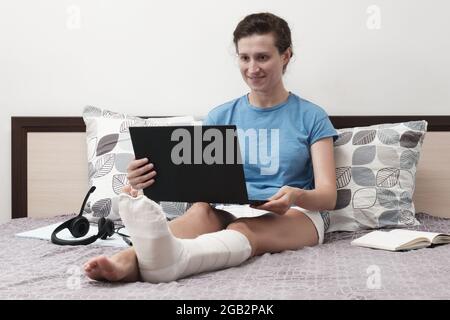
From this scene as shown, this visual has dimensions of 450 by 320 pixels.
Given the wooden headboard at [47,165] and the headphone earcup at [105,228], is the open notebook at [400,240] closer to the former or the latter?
the headphone earcup at [105,228]

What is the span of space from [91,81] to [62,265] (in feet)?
3.50

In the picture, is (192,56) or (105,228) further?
(192,56)

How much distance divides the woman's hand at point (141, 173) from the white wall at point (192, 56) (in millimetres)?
784

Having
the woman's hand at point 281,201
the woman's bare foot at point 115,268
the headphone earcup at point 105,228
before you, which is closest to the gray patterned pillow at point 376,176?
the woman's hand at point 281,201

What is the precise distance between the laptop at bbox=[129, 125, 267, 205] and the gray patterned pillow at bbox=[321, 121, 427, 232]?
0.47 metres

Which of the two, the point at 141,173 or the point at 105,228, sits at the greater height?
the point at 141,173

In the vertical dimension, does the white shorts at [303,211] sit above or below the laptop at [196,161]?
below

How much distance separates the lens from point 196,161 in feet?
4.12

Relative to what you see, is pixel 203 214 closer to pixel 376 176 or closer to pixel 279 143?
pixel 279 143

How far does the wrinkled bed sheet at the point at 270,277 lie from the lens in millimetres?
969

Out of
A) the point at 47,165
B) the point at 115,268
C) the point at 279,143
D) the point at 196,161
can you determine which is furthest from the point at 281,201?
the point at 47,165

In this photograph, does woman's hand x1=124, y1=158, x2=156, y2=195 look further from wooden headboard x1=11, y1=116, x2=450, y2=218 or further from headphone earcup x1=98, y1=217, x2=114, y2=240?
wooden headboard x1=11, y1=116, x2=450, y2=218

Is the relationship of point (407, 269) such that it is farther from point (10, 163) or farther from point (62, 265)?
point (10, 163)

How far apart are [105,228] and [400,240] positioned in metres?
Answer: 0.77
